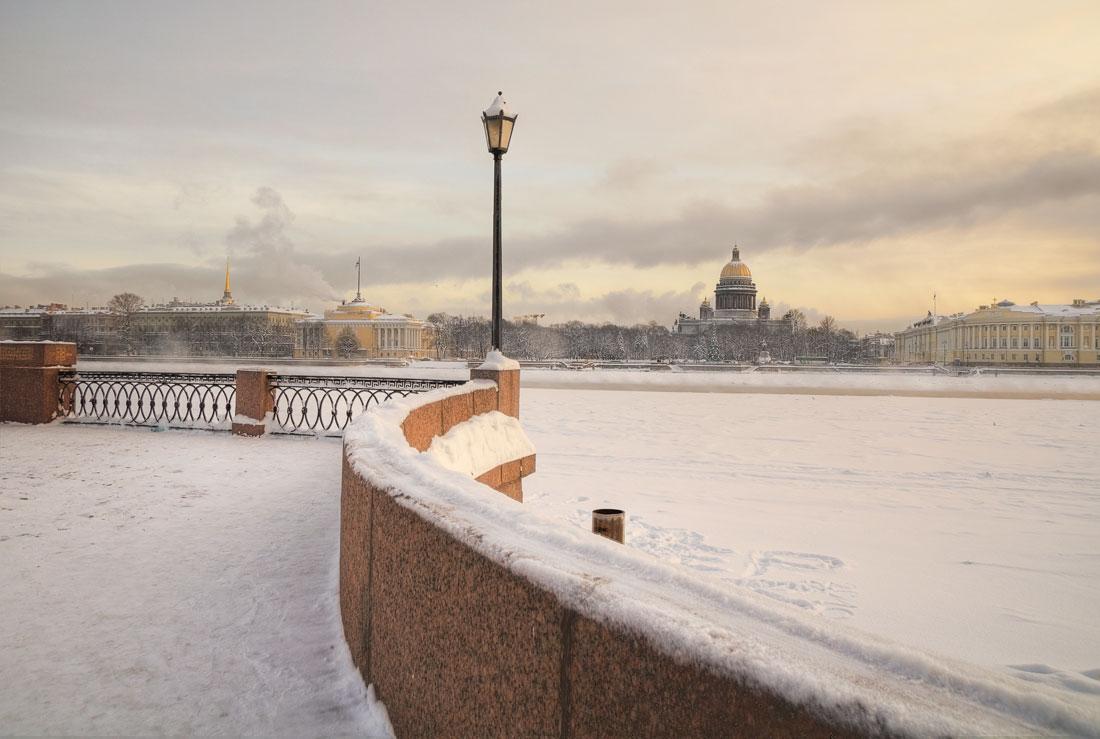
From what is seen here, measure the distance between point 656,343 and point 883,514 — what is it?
12343cm

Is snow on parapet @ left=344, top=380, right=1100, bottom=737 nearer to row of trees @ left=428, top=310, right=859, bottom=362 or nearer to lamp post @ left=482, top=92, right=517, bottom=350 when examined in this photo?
lamp post @ left=482, top=92, right=517, bottom=350

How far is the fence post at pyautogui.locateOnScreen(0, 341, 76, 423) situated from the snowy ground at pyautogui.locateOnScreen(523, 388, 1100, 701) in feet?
31.4

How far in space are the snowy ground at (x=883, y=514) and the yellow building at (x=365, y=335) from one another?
293 feet

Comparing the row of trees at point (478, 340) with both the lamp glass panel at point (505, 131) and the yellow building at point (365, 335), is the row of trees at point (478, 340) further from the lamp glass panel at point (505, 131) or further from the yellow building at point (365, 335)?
the lamp glass panel at point (505, 131)

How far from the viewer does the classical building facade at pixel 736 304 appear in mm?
128375

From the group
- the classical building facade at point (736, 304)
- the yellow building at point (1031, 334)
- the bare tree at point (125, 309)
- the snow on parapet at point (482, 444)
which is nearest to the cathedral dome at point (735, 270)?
the classical building facade at point (736, 304)

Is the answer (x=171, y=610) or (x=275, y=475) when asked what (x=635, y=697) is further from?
(x=275, y=475)

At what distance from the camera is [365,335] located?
354 feet

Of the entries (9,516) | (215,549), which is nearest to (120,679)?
(215,549)

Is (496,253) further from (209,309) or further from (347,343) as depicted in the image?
(209,309)

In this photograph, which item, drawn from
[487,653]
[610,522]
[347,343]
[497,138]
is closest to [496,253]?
[497,138]

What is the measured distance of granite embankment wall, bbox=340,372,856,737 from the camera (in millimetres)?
1295

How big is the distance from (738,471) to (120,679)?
35.0ft

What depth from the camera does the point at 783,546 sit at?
26.7 feet
